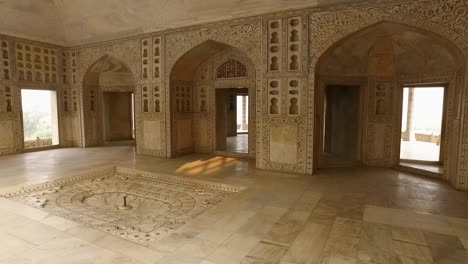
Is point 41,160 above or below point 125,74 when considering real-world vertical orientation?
below

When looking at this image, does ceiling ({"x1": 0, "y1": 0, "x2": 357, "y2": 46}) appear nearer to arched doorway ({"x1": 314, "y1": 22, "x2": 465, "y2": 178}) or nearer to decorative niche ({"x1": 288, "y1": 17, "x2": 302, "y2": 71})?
decorative niche ({"x1": 288, "y1": 17, "x2": 302, "y2": 71})

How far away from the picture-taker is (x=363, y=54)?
7.01m

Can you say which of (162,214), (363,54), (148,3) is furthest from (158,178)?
(363,54)

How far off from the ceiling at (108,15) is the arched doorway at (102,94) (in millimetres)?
1088

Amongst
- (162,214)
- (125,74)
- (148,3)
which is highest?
(148,3)

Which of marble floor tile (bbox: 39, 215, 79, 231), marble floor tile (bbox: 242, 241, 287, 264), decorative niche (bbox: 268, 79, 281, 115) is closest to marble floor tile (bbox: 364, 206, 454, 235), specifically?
marble floor tile (bbox: 242, 241, 287, 264)

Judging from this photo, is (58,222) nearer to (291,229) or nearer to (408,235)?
(291,229)

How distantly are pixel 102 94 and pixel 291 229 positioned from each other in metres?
9.14

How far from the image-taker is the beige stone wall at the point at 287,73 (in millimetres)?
5312

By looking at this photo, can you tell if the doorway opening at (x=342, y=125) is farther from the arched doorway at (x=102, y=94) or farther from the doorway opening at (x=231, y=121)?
the arched doorway at (x=102, y=94)

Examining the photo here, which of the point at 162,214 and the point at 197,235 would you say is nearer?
the point at 197,235

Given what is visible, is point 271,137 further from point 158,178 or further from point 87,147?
point 87,147

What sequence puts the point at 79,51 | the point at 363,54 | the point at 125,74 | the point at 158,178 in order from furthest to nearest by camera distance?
the point at 125,74 < the point at 79,51 < the point at 363,54 < the point at 158,178

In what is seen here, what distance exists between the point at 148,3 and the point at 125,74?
3.84m
